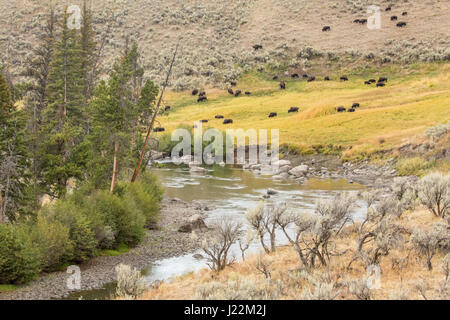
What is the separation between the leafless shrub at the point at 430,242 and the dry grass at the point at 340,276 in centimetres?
30

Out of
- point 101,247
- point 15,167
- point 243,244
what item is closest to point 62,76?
point 15,167

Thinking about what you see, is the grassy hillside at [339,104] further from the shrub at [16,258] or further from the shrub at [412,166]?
the shrub at [16,258]

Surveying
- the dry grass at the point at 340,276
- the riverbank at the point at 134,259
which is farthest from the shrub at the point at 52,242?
the dry grass at the point at 340,276

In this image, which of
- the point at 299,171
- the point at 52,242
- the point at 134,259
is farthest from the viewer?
the point at 299,171

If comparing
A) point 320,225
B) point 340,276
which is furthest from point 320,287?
point 320,225

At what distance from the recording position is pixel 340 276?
15812mm

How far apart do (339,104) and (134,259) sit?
49763 mm

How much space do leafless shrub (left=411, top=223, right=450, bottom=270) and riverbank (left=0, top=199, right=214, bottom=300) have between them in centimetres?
972

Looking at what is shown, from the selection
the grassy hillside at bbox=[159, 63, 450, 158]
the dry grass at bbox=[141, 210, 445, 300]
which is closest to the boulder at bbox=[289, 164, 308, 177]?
the grassy hillside at bbox=[159, 63, 450, 158]

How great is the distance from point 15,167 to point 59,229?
432 centimetres

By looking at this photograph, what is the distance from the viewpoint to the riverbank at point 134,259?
17.6 meters

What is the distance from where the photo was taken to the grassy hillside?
174 feet

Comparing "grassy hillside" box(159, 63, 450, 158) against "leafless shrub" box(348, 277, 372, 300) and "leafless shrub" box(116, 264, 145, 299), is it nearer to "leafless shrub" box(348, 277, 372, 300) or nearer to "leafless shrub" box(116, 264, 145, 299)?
"leafless shrub" box(348, 277, 372, 300)

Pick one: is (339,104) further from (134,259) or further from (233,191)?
(134,259)
